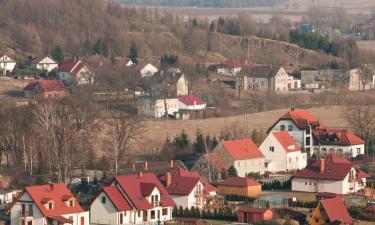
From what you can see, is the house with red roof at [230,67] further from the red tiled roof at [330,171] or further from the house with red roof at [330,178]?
the house with red roof at [330,178]

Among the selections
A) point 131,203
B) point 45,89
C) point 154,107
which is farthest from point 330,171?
point 45,89

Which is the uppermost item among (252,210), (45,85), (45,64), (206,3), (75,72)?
(206,3)

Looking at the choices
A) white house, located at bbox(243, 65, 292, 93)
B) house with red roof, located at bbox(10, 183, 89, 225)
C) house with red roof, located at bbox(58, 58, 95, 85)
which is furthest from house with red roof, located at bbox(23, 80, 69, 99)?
house with red roof, located at bbox(10, 183, 89, 225)

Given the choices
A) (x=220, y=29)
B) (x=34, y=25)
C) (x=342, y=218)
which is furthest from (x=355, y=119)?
(x=220, y=29)

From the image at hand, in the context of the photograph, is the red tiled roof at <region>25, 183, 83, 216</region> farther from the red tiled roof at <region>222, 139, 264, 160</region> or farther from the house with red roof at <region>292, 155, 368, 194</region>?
the red tiled roof at <region>222, 139, 264, 160</region>

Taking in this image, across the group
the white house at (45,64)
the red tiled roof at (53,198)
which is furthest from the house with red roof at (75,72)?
the red tiled roof at (53,198)

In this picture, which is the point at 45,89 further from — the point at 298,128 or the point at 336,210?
the point at 336,210

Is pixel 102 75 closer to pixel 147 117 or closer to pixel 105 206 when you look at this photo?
pixel 147 117
